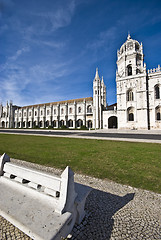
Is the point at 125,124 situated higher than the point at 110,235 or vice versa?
the point at 125,124

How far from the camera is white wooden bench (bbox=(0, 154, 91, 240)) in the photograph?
1.46m

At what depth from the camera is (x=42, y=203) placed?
1.92 metres

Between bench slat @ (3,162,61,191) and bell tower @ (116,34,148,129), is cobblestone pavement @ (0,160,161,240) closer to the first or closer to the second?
bench slat @ (3,162,61,191)

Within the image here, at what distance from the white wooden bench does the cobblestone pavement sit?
0.87ft


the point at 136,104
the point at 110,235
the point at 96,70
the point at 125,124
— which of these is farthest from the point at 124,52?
the point at 110,235

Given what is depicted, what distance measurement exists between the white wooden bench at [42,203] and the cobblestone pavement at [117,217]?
266 mm

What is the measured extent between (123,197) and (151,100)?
2987 cm

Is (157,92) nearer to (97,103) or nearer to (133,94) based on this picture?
(133,94)

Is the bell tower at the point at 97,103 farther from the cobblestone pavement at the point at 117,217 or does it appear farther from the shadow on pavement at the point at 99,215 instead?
the shadow on pavement at the point at 99,215

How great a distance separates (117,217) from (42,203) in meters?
1.47

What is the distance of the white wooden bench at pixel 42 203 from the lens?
1463 millimetres

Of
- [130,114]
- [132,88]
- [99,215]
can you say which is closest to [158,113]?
[130,114]

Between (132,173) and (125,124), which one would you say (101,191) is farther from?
(125,124)

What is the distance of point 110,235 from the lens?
1780mm
